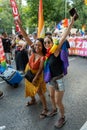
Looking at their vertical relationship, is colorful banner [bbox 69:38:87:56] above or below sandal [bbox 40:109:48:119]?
below

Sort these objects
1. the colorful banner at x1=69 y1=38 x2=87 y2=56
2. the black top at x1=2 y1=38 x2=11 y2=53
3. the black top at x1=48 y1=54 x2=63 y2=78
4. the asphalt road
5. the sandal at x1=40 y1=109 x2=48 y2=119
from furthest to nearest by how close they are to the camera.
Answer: the colorful banner at x1=69 y1=38 x2=87 y2=56
the black top at x1=2 y1=38 x2=11 y2=53
the sandal at x1=40 y1=109 x2=48 y2=119
the asphalt road
the black top at x1=48 y1=54 x2=63 y2=78

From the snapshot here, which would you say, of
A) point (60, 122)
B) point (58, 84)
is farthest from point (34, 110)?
point (58, 84)

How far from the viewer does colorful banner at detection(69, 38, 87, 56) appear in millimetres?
17172

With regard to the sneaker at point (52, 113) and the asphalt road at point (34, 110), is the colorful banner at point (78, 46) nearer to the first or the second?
the asphalt road at point (34, 110)

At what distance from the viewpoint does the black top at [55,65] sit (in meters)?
5.26

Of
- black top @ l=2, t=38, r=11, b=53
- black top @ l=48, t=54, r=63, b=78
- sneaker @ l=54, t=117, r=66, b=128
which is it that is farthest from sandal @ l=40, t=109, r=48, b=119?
black top @ l=2, t=38, r=11, b=53

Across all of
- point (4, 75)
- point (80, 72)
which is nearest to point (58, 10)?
point (80, 72)

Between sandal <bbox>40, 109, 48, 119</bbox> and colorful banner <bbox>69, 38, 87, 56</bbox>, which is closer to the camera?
sandal <bbox>40, 109, 48, 119</bbox>

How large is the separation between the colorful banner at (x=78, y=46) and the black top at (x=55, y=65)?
11666 millimetres

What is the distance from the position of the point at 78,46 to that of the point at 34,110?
38.0 feet

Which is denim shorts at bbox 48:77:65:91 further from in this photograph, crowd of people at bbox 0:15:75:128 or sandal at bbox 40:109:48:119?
sandal at bbox 40:109:48:119

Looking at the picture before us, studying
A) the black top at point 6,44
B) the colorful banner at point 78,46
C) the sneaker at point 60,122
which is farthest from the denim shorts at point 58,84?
the colorful banner at point 78,46

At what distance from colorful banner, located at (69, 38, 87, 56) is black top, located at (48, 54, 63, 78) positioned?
459 inches

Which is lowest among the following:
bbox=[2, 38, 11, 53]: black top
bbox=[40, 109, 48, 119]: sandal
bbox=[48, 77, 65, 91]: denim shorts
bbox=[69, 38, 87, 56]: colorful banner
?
bbox=[69, 38, 87, 56]: colorful banner
